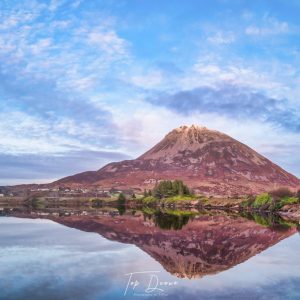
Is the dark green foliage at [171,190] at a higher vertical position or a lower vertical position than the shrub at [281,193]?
higher

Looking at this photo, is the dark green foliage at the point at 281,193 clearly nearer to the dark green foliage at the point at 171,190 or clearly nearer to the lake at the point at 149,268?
the dark green foliage at the point at 171,190

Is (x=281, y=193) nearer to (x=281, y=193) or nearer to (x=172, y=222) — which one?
(x=281, y=193)

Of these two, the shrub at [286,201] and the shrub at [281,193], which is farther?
the shrub at [281,193]

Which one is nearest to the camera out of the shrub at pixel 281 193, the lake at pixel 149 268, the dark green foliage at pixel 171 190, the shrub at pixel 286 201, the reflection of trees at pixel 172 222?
the lake at pixel 149 268

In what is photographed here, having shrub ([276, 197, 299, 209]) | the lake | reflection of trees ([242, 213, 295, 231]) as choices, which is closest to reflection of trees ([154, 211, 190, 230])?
reflection of trees ([242, 213, 295, 231])

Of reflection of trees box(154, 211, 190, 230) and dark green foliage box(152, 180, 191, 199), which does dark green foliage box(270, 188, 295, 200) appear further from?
reflection of trees box(154, 211, 190, 230)

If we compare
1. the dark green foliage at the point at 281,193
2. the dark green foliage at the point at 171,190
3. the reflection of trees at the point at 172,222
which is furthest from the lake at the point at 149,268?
the dark green foliage at the point at 171,190

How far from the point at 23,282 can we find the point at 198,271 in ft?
17.8

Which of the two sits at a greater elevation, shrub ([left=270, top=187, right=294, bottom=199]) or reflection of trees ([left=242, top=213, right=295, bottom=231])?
shrub ([left=270, top=187, right=294, bottom=199])

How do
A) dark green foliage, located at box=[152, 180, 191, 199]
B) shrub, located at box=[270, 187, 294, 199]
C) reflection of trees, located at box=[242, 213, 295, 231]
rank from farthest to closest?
dark green foliage, located at box=[152, 180, 191, 199] < shrub, located at box=[270, 187, 294, 199] < reflection of trees, located at box=[242, 213, 295, 231]

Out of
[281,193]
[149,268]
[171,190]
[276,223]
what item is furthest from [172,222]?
[171,190]

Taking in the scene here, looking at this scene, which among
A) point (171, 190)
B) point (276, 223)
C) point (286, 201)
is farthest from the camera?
point (171, 190)

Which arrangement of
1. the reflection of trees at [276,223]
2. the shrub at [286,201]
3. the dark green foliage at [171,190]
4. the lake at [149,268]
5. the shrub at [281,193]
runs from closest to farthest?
the lake at [149,268]
the reflection of trees at [276,223]
the shrub at [286,201]
the shrub at [281,193]
the dark green foliage at [171,190]

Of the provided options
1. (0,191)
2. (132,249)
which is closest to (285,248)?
(132,249)
